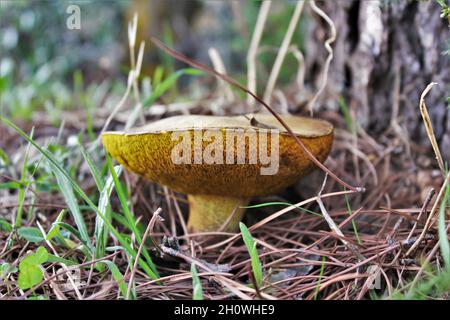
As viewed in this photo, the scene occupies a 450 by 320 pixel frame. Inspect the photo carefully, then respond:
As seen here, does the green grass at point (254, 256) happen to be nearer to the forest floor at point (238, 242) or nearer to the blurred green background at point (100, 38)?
the forest floor at point (238, 242)

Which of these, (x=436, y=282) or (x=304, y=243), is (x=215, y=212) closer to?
(x=304, y=243)

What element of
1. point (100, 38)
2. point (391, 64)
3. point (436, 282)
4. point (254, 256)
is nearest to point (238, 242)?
point (254, 256)

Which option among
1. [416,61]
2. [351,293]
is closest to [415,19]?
[416,61]

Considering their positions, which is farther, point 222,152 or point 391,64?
point 391,64

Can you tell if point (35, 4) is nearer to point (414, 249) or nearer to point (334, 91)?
point (334, 91)

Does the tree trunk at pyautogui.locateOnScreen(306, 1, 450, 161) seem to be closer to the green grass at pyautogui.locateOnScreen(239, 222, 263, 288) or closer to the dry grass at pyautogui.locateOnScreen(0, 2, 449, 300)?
the dry grass at pyautogui.locateOnScreen(0, 2, 449, 300)

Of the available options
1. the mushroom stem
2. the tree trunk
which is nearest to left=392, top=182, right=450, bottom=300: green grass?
the mushroom stem

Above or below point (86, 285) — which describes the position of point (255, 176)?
above
